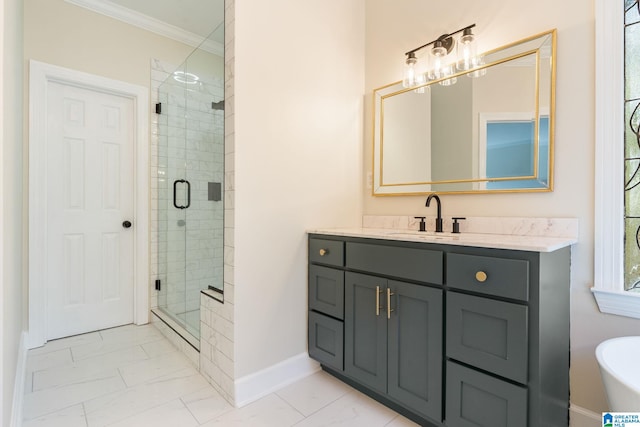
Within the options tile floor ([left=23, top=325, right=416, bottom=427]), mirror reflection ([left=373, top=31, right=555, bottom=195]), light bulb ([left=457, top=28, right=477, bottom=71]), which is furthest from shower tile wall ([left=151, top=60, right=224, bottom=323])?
light bulb ([left=457, top=28, right=477, bottom=71])

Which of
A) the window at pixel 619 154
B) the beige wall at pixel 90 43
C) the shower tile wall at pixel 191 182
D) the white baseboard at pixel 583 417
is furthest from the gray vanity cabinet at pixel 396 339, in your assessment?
the beige wall at pixel 90 43

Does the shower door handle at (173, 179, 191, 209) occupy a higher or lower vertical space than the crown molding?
lower

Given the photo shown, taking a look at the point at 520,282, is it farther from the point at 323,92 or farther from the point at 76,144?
the point at 76,144

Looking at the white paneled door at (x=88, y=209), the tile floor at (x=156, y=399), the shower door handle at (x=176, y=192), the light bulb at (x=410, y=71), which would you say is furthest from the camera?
the shower door handle at (x=176, y=192)

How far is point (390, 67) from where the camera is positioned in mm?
2258

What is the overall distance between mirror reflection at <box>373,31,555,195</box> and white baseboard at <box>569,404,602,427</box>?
3.43ft

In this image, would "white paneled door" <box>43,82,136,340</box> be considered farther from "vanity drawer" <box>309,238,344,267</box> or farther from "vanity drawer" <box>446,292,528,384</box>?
"vanity drawer" <box>446,292,528,384</box>

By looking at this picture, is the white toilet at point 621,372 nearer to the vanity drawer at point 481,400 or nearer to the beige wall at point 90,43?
the vanity drawer at point 481,400

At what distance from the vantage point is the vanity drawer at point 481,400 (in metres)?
1.17

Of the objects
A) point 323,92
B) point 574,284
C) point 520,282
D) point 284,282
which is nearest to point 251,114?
point 323,92

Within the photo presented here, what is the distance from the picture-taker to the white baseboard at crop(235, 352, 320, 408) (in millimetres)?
1729

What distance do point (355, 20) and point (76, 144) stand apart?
2483 millimetres

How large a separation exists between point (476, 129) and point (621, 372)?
1.29m

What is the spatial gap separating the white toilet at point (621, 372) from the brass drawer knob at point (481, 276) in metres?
0.44
